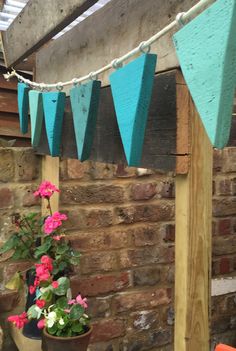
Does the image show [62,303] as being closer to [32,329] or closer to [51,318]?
[51,318]

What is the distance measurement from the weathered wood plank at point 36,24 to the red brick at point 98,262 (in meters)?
0.88

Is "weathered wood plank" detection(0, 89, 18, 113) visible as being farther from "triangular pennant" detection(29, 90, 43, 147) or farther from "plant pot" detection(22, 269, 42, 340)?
"plant pot" detection(22, 269, 42, 340)

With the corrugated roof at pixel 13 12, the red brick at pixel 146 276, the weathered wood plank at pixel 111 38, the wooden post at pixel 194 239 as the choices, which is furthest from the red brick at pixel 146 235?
the wooden post at pixel 194 239

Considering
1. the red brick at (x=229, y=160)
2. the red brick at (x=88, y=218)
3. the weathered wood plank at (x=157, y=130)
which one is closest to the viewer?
the weathered wood plank at (x=157, y=130)

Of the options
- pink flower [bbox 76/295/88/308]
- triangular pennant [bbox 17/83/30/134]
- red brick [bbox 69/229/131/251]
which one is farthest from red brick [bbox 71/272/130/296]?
triangular pennant [bbox 17/83/30/134]

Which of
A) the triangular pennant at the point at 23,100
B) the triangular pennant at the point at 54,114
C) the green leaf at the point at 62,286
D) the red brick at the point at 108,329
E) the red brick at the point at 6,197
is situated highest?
the triangular pennant at the point at 23,100

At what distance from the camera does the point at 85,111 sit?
97cm

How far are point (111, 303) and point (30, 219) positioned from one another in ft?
1.94

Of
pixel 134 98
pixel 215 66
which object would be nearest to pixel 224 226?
pixel 134 98

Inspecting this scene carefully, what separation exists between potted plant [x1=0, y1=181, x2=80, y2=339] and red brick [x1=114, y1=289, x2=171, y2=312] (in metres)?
0.48

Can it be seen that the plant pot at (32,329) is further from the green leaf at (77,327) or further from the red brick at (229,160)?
the red brick at (229,160)

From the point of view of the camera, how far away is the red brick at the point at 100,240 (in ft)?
5.98

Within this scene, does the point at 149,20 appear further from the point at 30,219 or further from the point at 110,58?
the point at 30,219

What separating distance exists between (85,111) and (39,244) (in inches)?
33.1
